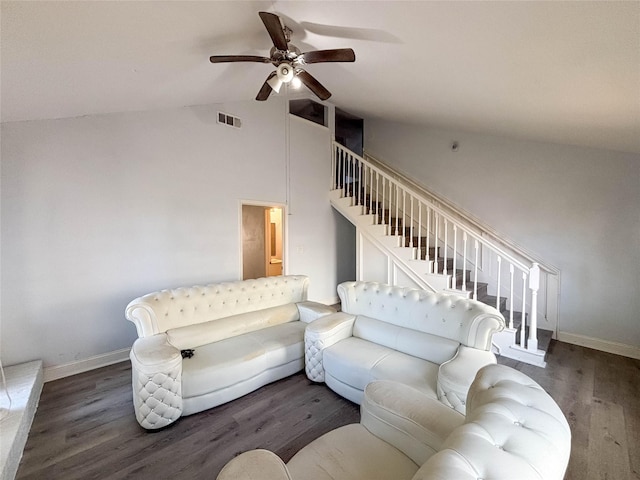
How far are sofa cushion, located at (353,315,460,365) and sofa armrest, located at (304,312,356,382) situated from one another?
0.20m

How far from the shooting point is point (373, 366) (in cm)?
239

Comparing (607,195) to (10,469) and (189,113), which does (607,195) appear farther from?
(10,469)

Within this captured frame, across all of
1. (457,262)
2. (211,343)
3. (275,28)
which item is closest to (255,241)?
(211,343)

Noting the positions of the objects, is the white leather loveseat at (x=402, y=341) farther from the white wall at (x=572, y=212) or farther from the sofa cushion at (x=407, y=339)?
the white wall at (x=572, y=212)

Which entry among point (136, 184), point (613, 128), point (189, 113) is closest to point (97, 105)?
point (136, 184)

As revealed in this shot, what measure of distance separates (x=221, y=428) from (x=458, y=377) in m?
1.82

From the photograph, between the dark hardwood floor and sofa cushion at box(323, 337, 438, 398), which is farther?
sofa cushion at box(323, 337, 438, 398)

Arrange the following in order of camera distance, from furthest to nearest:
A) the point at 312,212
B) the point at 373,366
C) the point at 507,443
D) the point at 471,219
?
1. the point at 312,212
2. the point at 471,219
3. the point at 373,366
4. the point at 507,443

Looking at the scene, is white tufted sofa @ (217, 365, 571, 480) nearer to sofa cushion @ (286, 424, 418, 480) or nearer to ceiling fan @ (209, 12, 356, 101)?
sofa cushion @ (286, 424, 418, 480)

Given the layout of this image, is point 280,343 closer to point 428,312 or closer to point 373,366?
point 373,366

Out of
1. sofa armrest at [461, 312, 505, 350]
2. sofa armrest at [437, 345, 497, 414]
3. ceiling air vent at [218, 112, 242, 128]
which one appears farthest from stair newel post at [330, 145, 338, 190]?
sofa armrest at [437, 345, 497, 414]

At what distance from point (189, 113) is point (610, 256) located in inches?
231

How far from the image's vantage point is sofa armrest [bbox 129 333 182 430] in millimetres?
2139

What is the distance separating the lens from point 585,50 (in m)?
1.66
